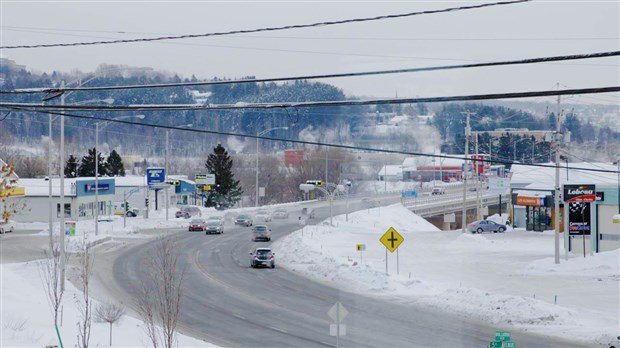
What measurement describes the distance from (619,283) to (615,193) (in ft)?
36.8

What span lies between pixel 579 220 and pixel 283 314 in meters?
21.8

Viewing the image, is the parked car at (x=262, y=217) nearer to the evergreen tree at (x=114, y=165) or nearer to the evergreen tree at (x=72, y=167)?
the evergreen tree at (x=114, y=165)

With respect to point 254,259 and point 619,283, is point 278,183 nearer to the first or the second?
point 254,259

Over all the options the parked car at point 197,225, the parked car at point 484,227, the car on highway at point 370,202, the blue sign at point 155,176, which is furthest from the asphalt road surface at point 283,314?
the car on highway at point 370,202

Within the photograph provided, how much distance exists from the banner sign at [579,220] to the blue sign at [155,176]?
4591cm

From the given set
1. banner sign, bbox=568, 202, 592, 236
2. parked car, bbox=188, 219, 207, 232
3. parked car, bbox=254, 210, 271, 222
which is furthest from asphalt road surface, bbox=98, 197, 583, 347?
parked car, bbox=254, 210, 271, 222

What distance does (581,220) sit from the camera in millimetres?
43312

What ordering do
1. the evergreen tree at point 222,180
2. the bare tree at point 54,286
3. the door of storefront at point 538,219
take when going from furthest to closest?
the evergreen tree at point 222,180 → the door of storefront at point 538,219 → the bare tree at point 54,286

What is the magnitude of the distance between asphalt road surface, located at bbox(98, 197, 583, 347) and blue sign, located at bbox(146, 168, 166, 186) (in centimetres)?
3650

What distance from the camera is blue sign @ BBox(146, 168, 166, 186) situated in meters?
79.9

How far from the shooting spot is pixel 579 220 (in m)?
43.4

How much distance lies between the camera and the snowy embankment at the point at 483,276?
25.3 meters

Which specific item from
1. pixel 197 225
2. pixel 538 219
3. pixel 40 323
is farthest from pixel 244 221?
pixel 40 323

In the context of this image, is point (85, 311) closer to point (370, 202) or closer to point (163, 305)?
point (163, 305)
